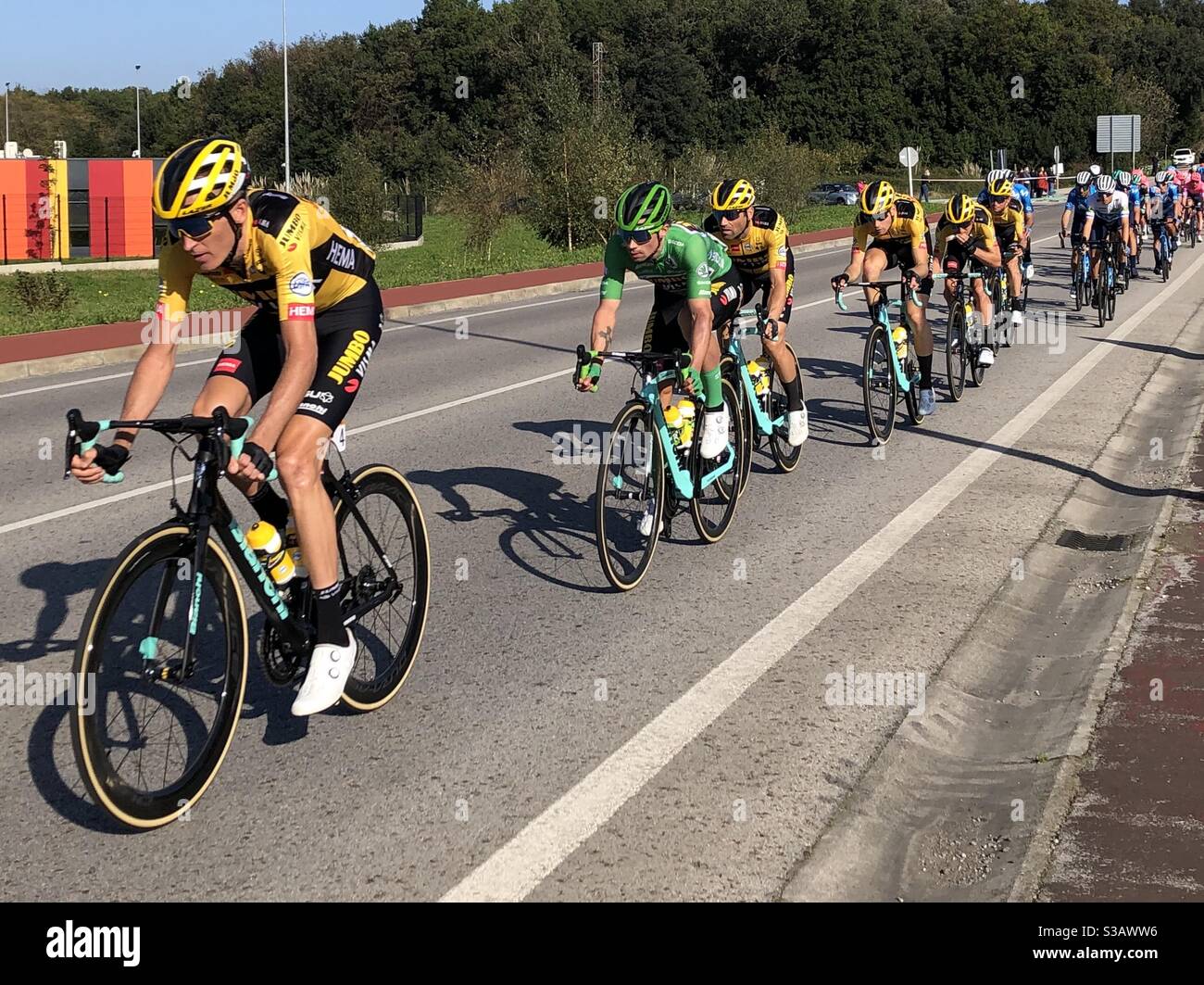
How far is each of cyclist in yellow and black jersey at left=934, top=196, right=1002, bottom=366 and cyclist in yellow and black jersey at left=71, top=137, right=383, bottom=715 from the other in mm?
8980

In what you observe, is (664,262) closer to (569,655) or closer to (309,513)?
(569,655)

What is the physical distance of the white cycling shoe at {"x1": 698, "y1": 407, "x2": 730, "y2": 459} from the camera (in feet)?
24.7

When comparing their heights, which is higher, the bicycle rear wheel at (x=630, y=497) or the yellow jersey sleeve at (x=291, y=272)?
the yellow jersey sleeve at (x=291, y=272)

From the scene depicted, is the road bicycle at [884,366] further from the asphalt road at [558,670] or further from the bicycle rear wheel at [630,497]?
the bicycle rear wheel at [630,497]

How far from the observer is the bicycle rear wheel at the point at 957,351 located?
496 inches

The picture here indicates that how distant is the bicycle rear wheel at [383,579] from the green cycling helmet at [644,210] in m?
2.22

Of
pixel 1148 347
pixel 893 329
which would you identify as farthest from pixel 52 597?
pixel 1148 347

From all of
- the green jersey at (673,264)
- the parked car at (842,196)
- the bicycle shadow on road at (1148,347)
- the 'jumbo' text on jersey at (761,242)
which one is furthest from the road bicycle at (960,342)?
the parked car at (842,196)

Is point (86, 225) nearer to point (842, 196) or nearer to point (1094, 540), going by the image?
point (842, 196)

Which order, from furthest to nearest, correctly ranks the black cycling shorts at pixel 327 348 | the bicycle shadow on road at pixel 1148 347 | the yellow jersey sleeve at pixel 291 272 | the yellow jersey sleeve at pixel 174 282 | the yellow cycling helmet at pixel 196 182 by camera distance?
1. the bicycle shadow on road at pixel 1148 347
2. the black cycling shorts at pixel 327 348
3. the yellow jersey sleeve at pixel 174 282
4. the yellow jersey sleeve at pixel 291 272
5. the yellow cycling helmet at pixel 196 182

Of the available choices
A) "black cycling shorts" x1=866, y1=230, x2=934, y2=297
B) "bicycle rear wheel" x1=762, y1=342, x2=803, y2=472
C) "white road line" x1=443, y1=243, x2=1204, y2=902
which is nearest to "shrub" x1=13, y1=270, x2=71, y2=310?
"black cycling shorts" x1=866, y1=230, x2=934, y2=297

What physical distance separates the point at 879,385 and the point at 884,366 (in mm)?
173

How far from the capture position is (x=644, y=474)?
7.05 metres
